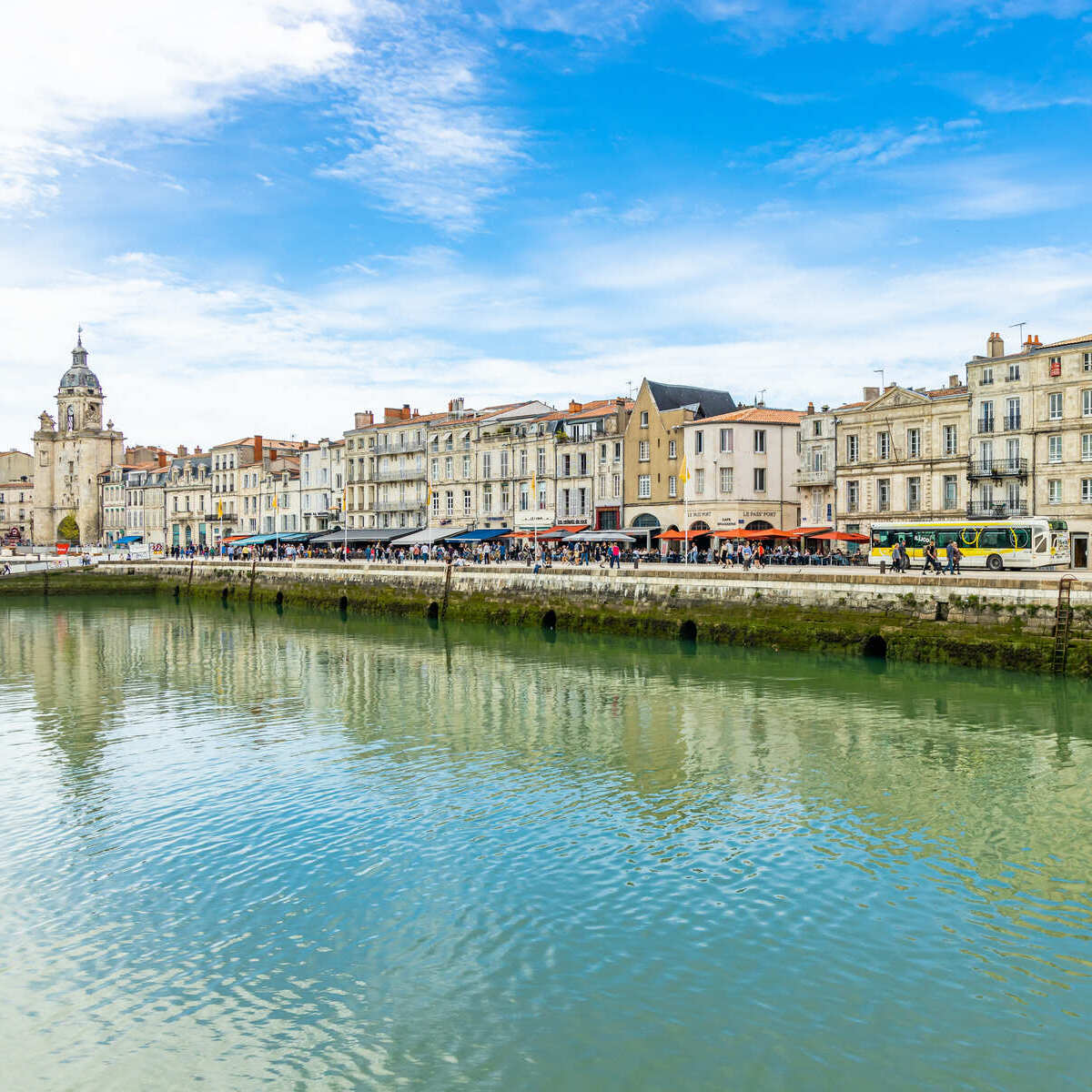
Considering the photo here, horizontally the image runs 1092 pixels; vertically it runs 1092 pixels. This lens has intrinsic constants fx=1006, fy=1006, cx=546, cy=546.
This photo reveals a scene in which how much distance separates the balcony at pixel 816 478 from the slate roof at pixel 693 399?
7.87m

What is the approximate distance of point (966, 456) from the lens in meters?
46.9

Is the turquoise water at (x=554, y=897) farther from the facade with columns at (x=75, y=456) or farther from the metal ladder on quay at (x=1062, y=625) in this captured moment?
the facade with columns at (x=75, y=456)

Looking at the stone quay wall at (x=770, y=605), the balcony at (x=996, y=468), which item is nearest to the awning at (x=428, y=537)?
the stone quay wall at (x=770, y=605)

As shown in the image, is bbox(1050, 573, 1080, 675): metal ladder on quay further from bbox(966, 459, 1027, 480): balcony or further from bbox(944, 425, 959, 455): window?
bbox(944, 425, 959, 455): window

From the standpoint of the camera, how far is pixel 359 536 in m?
73.4

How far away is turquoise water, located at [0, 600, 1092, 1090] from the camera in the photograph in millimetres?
8414

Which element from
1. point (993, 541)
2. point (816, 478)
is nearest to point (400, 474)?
point (816, 478)

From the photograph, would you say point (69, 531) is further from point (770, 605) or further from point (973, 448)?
point (770, 605)

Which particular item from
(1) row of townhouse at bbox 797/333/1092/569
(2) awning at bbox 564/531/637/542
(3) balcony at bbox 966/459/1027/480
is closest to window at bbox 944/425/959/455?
(1) row of townhouse at bbox 797/333/1092/569

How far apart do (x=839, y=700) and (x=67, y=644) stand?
2984cm

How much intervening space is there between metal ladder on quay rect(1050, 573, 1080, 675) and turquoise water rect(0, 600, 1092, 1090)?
2.09 metres

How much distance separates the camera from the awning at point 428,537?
65.9m

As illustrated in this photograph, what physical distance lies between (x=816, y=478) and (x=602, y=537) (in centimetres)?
1205

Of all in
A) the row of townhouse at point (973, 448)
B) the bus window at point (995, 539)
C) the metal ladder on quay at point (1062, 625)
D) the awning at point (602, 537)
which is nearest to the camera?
the metal ladder on quay at point (1062, 625)
